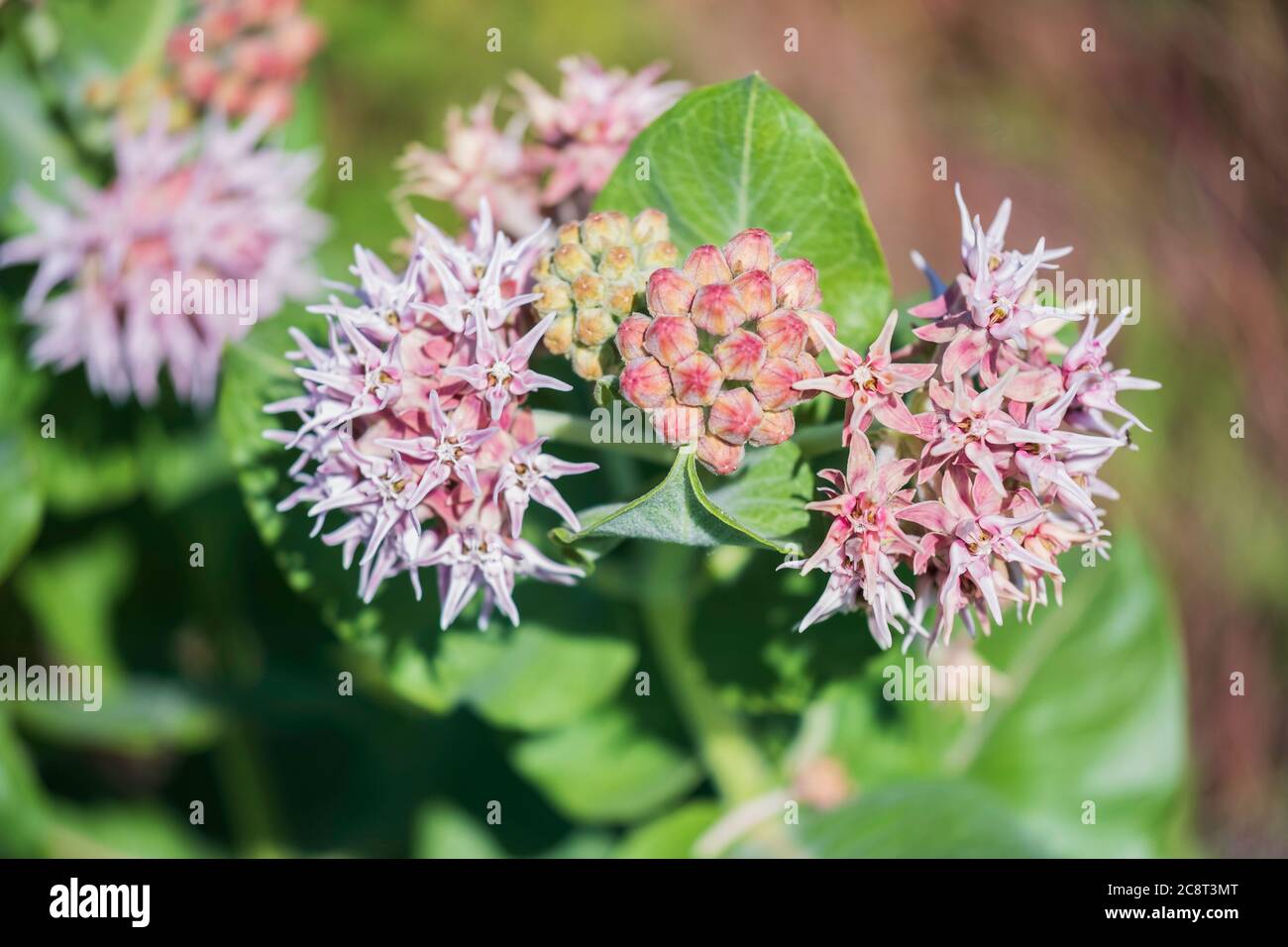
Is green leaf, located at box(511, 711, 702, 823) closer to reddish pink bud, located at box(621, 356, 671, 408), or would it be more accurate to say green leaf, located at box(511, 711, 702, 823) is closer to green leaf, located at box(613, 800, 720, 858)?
green leaf, located at box(613, 800, 720, 858)

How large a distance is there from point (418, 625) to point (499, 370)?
0.61 meters

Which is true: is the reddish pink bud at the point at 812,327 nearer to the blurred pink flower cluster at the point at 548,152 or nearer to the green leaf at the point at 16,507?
the blurred pink flower cluster at the point at 548,152

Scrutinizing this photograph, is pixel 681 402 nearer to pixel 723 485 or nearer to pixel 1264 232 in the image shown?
pixel 723 485

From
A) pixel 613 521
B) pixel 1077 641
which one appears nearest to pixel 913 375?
pixel 613 521

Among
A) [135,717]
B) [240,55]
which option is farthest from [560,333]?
[135,717]

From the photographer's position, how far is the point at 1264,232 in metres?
4.34

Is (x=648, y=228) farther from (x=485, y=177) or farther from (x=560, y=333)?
(x=485, y=177)

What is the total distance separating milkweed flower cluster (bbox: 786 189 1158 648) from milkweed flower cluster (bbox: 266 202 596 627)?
323mm

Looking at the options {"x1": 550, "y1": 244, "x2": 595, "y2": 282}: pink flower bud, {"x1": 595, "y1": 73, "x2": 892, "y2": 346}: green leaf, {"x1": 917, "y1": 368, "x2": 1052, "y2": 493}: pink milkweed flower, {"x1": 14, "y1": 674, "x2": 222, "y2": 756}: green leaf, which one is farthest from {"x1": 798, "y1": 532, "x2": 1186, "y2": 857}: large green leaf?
{"x1": 14, "y1": 674, "x2": 222, "y2": 756}: green leaf

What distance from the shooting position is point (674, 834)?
2.07m

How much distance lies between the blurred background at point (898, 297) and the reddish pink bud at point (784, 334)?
1503 mm

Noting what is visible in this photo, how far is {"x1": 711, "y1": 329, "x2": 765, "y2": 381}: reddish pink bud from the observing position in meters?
1.29

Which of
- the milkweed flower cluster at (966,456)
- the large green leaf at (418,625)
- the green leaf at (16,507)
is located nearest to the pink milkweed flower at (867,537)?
the milkweed flower cluster at (966,456)

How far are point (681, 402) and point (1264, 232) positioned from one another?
3921 millimetres
